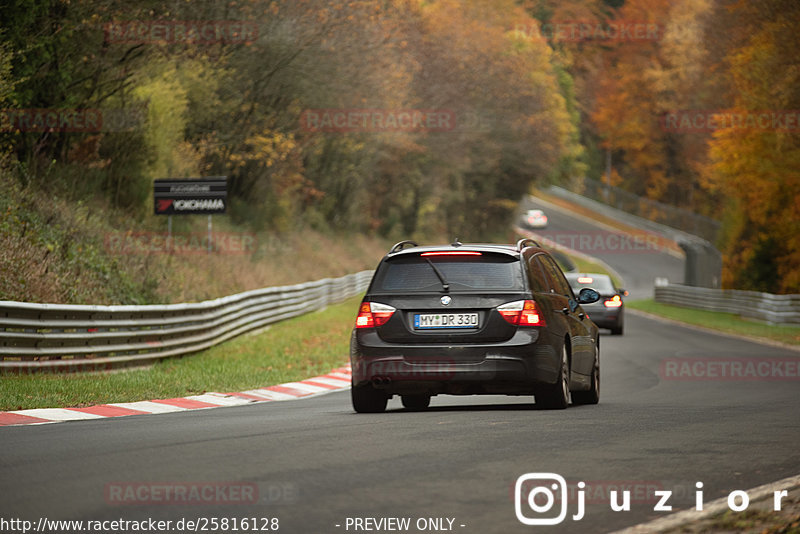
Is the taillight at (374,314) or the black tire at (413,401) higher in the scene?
the taillight at (374,314)

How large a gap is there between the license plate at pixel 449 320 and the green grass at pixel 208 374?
4212mm

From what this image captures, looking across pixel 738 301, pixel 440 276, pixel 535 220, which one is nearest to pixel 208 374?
pixel 440 276

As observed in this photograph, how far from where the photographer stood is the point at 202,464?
26.8ft

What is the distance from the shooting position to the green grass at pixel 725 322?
1309 inches

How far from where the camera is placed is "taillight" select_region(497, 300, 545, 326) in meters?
12.2

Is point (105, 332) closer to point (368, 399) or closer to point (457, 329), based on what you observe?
point (368, 399)

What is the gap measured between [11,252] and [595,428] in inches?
456

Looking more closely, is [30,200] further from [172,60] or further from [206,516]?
[206,516]

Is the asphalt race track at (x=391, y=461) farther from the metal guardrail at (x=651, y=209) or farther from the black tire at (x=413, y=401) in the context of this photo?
the metal guardrail at (x=651, y=209)

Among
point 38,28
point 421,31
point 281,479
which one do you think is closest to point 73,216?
point 38,28

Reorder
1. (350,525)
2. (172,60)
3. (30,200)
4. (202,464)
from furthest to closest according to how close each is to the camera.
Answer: (172,60), (30,200), (202,464), (350,525)

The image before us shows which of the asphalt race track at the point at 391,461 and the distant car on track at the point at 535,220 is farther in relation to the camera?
the distant car on track at the point at 535,220

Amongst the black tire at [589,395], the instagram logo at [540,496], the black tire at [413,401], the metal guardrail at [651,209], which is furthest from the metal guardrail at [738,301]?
the metal guardrail at [651,209]

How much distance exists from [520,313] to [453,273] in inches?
29.2
